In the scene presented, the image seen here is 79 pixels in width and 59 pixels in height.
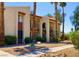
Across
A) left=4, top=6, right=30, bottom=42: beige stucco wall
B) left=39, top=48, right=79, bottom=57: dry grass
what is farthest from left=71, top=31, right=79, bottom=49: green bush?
left=4, top=6, right=30, bottom=42: beige stucco wall

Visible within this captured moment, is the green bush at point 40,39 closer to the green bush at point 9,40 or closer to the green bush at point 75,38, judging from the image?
the green bush at point 9,40

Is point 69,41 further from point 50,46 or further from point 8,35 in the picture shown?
point 8,35

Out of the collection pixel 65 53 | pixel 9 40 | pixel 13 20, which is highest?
pixel 13 20

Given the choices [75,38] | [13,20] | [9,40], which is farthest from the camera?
[13,20]

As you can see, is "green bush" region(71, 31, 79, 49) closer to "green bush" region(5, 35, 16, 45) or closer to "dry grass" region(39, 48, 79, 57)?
"dry grass" region(39, 48, 79, 57)

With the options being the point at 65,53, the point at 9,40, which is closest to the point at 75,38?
the point at 65,53

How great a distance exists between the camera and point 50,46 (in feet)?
59.1

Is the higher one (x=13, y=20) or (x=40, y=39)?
(x=13, y=20)

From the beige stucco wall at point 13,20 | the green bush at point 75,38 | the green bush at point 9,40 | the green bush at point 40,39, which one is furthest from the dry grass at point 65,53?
Answer: the green bush at point 9,40

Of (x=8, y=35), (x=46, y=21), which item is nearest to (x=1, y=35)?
(x=8, y=35)

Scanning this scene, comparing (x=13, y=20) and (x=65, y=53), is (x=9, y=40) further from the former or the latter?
(x=65, y=53)

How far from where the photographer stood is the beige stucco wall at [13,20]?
1808 centimetres

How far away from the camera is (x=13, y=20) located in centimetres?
1823

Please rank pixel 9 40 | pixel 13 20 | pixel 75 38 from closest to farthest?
pixel 75 38 → pixel 9 40 → pixel 13 20
